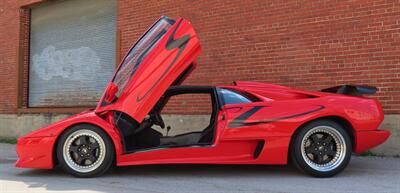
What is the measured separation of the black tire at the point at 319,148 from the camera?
193 inches

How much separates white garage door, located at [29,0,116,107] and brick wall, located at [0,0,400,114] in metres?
1.35

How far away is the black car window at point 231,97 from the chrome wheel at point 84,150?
1.56m

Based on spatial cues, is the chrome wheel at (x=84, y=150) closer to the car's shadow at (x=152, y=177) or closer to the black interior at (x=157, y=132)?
the car's shadow at (x=152, y=177)

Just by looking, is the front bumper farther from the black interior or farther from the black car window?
the black car window

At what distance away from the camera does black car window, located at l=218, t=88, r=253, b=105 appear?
511 centimetres

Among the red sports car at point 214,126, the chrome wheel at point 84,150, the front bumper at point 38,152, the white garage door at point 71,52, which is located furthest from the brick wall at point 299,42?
the front bumper at point 38,152

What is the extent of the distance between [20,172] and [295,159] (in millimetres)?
3731

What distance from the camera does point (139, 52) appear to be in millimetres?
5219

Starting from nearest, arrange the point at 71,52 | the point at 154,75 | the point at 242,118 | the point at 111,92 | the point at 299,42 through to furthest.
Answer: the point at 242,118
the point at 154,75
the point at 111,92
the point at 299,42
the point at 71,52

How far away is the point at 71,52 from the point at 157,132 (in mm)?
6710

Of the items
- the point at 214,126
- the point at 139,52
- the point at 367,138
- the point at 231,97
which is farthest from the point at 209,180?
the point at 367,138

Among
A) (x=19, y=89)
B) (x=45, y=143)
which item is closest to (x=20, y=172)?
(x=45, y=143)

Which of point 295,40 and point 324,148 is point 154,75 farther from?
point 295,40

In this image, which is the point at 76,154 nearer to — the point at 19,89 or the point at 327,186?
the point at 327,186
